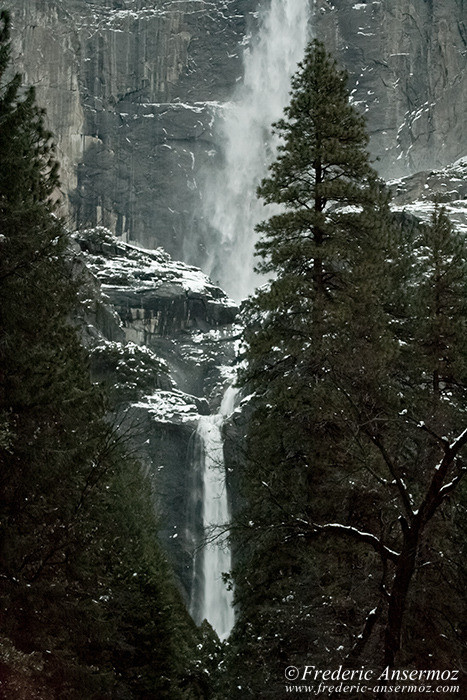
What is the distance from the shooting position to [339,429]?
14.2 metres

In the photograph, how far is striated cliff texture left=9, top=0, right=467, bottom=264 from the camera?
354ft

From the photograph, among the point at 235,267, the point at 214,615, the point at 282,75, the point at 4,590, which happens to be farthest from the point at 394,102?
the point at 4,590

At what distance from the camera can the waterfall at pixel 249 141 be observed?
10862cm

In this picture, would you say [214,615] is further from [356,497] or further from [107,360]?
[356,497]

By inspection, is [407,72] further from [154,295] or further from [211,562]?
[211,562]

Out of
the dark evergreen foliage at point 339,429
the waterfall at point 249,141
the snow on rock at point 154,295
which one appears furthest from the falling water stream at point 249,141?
the dark evergreen foliage at point 339,429

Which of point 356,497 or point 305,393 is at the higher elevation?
point 305,393

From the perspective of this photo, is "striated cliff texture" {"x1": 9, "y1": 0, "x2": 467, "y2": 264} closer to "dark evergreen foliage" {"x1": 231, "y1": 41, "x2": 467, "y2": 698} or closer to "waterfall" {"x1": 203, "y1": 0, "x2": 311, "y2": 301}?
"waterfall" {"x1": 203, "y1": 0, "x2": 311, "y2": 301}

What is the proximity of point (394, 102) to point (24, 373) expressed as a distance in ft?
359

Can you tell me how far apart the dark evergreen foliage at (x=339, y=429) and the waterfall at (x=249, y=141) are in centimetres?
8674

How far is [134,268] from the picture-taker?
70.1 m

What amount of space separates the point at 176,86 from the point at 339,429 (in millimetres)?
110587

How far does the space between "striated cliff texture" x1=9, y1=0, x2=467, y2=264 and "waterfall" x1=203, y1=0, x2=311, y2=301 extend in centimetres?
175

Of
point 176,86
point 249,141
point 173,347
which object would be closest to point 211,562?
point 173,347
